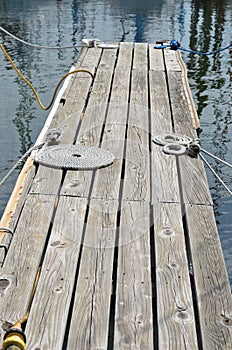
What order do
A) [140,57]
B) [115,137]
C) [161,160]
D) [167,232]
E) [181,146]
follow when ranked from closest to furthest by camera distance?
[167,232], [161,160], [181,146], [115,137], [140,57]

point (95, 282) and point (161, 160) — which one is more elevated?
point (161, 160)

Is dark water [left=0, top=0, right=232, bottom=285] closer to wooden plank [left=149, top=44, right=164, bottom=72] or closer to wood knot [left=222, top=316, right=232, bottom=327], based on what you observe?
wooden plank [left=149, top=44, right=164, bottom=72]

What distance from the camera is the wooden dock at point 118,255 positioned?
7.78 feet

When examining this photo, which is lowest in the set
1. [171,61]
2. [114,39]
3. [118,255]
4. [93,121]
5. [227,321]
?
[227,321]

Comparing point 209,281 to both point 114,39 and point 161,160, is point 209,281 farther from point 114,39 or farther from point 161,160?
point 114,39

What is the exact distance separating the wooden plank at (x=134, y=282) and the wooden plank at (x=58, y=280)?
0.22 m

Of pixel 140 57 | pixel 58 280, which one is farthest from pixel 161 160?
pixel 140 57

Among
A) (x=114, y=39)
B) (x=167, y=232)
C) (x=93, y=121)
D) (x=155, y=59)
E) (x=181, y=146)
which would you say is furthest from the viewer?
(x=114, y=39)

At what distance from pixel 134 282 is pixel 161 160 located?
1.52 m

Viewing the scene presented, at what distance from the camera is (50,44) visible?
11.2 metres

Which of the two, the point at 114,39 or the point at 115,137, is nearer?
the point at 115,137

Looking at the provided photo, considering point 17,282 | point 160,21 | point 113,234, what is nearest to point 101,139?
point 113,234

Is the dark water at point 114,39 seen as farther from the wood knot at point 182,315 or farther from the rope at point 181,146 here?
the wood knot at point 182,315

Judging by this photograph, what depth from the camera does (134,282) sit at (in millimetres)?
2668
